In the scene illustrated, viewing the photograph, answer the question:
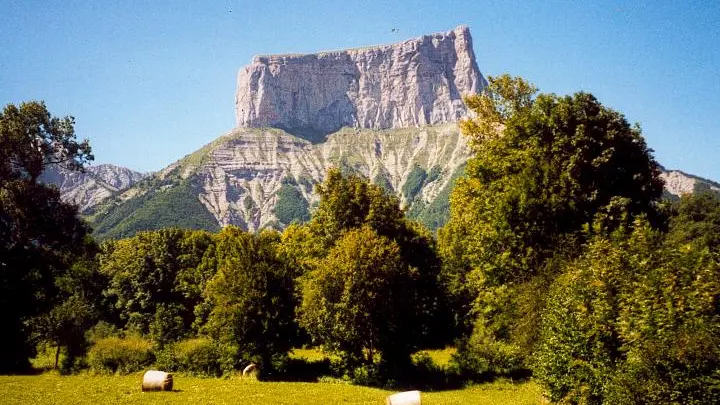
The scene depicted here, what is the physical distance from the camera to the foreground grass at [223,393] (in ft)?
89.7

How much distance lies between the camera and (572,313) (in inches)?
874

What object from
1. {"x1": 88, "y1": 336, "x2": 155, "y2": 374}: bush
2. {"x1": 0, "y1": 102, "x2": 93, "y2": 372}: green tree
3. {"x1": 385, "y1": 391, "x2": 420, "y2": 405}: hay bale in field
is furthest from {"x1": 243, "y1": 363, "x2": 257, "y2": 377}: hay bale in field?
{"x1": 0, "y1": 102, "x2": 93, "y2": 372}: green tree

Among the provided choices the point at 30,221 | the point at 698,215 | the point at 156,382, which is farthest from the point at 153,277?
the point at 698,215

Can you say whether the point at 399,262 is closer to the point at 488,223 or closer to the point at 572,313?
the point at 488,223

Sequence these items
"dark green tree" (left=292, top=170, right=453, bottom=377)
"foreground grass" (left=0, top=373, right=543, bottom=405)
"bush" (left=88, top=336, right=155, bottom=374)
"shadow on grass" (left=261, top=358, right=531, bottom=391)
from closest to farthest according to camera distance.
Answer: "foreground grass" (left=0, top=373, right=543, bottom=405) < "shadow on grass" (left=261, top=358, right=531, bottom=391) < "dark green tree" (left=292, top=170, right=453, bottom=377) < "bush" (left=88, top=336, right=155, bottom=374)

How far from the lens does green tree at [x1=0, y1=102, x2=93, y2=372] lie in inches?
1789

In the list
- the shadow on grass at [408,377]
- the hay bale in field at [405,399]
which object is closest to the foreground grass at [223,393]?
the shadow on grass at [408,377]

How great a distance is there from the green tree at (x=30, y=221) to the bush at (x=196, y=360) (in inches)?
544

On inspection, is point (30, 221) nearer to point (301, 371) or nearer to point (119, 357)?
point (119, 357)

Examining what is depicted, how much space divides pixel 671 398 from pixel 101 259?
281ft

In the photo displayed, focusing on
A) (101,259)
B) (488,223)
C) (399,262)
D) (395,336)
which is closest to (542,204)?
(488,223)

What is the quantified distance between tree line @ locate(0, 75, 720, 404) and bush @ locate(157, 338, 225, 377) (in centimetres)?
15

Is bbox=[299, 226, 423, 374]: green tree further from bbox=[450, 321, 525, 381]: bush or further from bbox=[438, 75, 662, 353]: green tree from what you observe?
bbox=[438, 75, 662, 353]: green tree

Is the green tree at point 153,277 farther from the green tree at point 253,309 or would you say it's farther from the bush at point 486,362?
the bush at point 486,362
